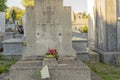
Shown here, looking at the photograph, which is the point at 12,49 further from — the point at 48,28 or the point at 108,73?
the point at 108,73

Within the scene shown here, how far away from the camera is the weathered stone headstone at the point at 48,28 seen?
9.35 meters

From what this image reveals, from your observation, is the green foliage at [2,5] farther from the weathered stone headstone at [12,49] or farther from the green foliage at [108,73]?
the green foliage at [108,73]

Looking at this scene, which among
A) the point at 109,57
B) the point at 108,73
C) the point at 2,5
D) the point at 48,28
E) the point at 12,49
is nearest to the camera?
the point at 48,28

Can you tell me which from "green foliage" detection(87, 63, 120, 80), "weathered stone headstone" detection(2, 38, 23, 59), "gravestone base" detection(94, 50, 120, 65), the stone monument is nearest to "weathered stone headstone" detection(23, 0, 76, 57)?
the stone monument

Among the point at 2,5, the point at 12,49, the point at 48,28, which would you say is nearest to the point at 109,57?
the point at 48,28

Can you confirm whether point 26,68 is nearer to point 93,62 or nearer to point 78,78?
point 78,78

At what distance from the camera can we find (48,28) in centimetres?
937

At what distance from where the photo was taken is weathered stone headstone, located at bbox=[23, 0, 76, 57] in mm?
9352

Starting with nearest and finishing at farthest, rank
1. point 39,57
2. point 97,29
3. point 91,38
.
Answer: point 39,57 < point 97,29 < point 91,38

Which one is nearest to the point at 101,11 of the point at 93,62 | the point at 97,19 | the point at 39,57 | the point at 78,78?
the point at 97,19

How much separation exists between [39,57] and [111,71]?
2869mm

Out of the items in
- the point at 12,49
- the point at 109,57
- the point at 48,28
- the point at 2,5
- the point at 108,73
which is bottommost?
the point at 108,73

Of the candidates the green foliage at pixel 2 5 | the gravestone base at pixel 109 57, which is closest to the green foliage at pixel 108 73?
the gravestone base at pixel 109 57

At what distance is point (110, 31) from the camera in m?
12.3
